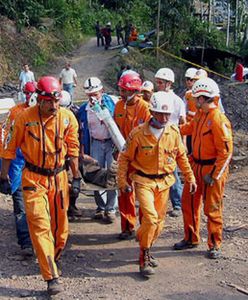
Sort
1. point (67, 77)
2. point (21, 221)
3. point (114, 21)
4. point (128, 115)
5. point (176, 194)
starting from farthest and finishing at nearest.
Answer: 1. point (114, 21)
2. point (67, 77)
3. point (176, 194)
4. point (128, 115)
5. point (21, 221)

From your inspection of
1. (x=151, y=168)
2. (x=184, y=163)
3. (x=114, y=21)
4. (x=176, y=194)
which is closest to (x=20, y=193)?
(x=151, y=168)

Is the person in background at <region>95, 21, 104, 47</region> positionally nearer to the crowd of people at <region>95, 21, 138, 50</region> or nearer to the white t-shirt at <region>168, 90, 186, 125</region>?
the crowd of people at <region>95, 21, 138, 50</region>

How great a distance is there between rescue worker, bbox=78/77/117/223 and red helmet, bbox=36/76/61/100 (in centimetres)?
182

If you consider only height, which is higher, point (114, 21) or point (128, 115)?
point (128, 115)

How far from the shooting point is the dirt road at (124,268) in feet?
19.5

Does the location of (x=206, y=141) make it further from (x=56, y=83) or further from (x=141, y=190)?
(x=56, y=83)

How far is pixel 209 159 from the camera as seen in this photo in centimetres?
666

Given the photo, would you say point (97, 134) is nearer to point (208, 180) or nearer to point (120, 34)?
point (208, 180)

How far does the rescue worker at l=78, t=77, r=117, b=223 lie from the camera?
24.8ft

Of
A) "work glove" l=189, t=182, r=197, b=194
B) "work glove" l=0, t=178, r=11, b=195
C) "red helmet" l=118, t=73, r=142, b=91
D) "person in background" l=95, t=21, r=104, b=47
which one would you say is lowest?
"person in background" l=95, t=21, r=104, b=47

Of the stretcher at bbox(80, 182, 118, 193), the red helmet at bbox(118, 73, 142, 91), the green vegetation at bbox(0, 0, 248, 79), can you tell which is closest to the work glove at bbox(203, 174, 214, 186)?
the stretcher at bbox(80, 182, 118, 193)

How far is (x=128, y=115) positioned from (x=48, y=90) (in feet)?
6.34

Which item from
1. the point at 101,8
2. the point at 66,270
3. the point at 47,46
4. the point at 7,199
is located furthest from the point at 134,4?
the point at 66,270

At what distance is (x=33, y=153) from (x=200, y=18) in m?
32.3
